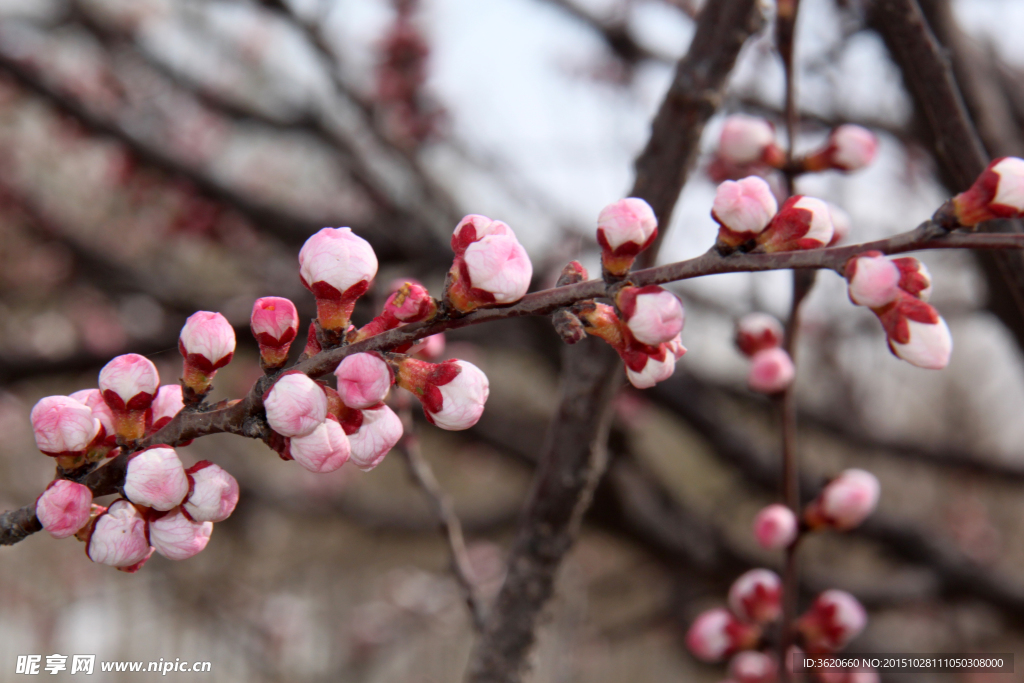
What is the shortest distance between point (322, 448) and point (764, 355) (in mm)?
962

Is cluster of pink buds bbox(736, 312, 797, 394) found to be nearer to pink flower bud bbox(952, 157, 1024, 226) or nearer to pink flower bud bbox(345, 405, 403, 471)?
pink flower bud bbox(952, 157, 1024, 226)

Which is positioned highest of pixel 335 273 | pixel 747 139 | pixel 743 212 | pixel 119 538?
pixel 747 139

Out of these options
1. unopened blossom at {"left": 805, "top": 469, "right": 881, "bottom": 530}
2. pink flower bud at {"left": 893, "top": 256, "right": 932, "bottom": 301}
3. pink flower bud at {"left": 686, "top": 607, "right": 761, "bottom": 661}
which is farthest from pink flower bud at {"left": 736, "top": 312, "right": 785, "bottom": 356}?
pink flower bud at {"left": 893, "top": 256, "right": 932, "bottom": 301}

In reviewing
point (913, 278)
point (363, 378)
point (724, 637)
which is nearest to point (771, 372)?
point (724, 637)

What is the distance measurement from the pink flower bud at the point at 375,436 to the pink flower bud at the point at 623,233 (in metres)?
0.27

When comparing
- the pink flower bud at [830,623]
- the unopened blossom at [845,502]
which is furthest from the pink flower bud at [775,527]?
the pink flower bud at [830,623]

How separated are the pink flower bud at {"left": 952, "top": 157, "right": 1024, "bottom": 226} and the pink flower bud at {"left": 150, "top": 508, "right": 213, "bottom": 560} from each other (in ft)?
2.60

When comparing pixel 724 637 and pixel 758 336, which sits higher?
pixel 758 336

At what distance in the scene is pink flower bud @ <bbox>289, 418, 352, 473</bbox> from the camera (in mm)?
690

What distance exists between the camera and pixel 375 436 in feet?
2.38

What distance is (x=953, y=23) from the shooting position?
1.46 meters

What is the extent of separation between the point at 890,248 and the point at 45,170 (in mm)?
7310

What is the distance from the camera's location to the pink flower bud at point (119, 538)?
73 cm

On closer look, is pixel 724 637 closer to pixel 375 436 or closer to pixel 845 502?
pixel 845 502
